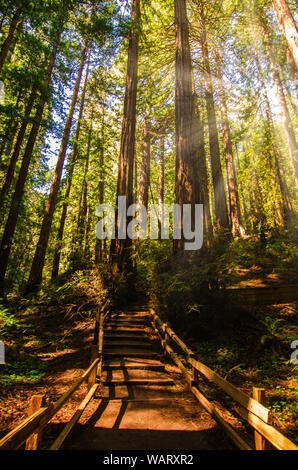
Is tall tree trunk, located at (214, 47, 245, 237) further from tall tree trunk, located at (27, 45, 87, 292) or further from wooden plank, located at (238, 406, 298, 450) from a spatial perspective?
wooden plank, located at (238, 406, 298, 450)

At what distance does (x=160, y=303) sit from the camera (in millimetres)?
8008

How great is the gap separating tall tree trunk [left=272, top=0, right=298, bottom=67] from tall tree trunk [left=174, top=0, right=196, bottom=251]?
3.48 metres

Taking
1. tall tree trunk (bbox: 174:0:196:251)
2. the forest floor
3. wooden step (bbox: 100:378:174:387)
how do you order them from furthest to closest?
1. tall tree trunk (bbox: 174:0:196:251)
2. wooden step (bbox: 100:378:174:387)
3. the forest floor

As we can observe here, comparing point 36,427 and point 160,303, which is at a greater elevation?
point 160,303

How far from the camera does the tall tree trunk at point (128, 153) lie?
9922 mm

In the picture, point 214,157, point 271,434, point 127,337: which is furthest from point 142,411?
point 214,157

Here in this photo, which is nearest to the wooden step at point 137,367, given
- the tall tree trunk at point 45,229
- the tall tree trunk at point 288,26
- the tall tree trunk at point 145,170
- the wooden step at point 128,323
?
the wooden step at point 128,323

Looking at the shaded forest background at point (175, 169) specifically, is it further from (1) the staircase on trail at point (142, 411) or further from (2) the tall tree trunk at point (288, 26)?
(1) the staircase on trail at point (142, 411)

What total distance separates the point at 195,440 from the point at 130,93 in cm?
1267

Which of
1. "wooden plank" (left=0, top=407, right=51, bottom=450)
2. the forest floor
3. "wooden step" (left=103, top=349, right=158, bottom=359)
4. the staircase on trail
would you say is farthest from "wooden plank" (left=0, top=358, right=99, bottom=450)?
"wooden step" (left=103, top=349, right=158, bottom=359)

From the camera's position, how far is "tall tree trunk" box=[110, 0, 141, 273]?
9.92 meters

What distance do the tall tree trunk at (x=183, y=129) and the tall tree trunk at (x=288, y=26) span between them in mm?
3483
